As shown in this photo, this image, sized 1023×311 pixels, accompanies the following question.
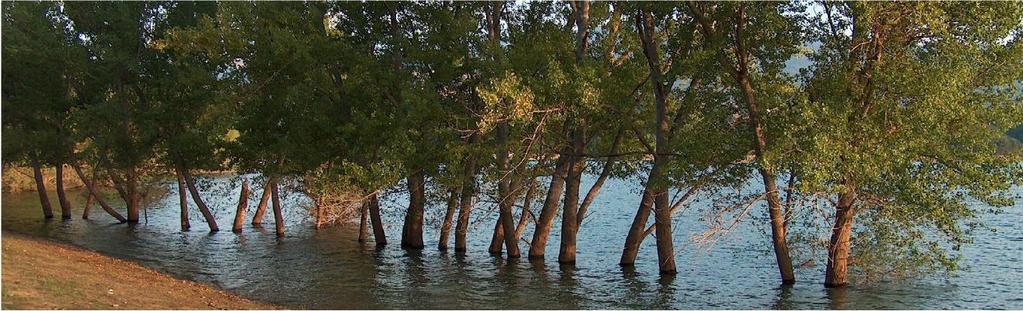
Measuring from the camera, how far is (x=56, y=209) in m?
58.5

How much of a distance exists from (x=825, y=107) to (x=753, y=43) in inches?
172

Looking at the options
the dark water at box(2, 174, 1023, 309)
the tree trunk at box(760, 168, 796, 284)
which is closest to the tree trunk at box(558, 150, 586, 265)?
the dark water at box(2, 174, 1023, 309)

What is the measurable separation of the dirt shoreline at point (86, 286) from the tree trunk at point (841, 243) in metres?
16.5

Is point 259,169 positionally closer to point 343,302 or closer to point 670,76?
point 343,302

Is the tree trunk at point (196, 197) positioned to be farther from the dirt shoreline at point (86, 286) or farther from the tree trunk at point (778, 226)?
the tree trunk at point (778, 226)

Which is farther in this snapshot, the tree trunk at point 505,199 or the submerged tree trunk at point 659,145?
the tree trunk at point 505,199

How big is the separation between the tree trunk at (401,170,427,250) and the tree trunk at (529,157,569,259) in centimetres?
506

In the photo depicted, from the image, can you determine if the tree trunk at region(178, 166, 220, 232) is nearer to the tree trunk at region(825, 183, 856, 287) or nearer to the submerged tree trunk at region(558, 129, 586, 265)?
the submerged tree trunk at region(558, 129, 586, 265)

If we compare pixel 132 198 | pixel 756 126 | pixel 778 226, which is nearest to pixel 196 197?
pixel 132 198

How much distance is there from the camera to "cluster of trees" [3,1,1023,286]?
23.1 metres

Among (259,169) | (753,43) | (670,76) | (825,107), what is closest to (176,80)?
(259,169)

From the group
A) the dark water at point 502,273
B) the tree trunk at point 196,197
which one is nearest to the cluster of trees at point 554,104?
the tree trunk at point 196,197

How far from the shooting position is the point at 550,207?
34344mm

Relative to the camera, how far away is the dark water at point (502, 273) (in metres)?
26.2
